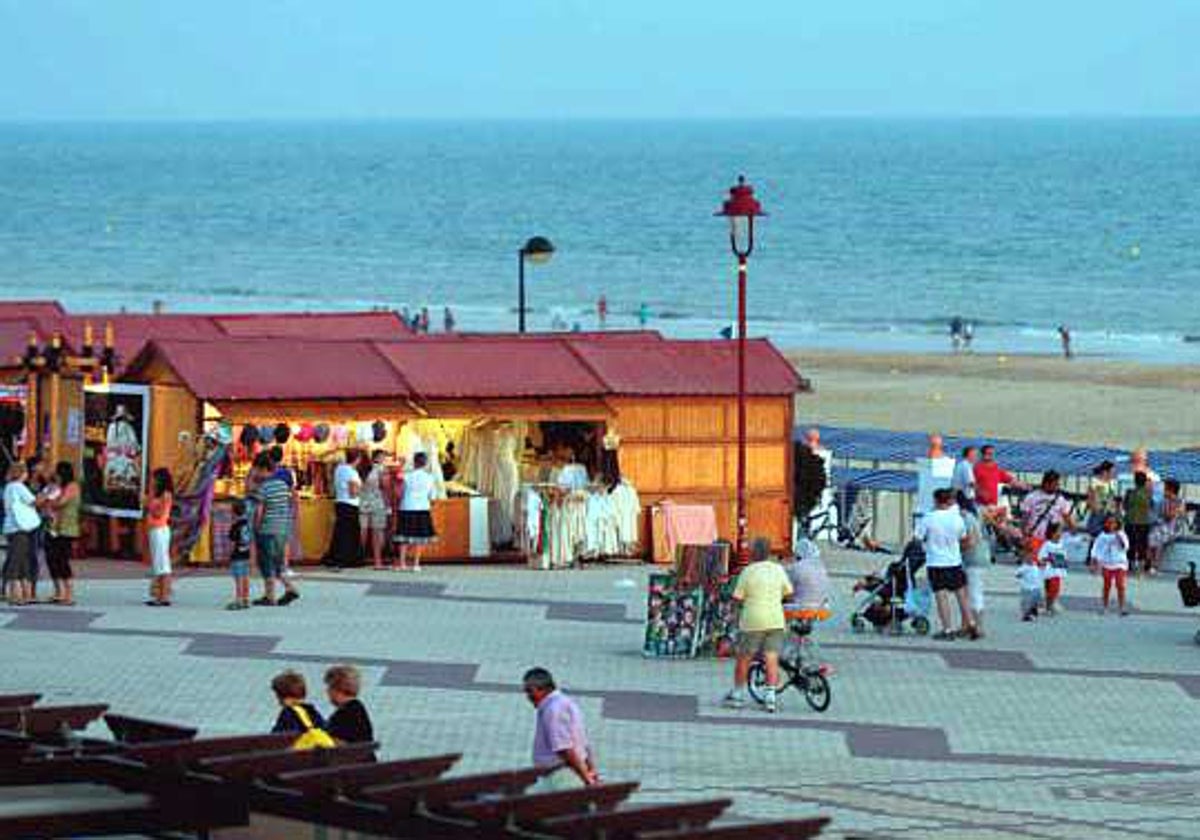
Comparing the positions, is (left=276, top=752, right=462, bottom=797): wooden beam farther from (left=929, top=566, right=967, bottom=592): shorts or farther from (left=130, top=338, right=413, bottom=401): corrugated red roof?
(left=130, top=338, right=413, bottom=401): corrugated red roof

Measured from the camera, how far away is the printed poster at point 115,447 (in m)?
29.6

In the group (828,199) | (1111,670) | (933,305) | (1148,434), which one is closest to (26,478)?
(1111,670)

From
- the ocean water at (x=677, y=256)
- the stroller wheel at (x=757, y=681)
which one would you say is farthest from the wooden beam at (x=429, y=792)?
the ocean water at (x=677, y=256)

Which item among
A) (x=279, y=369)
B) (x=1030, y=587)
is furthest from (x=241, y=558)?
(x=1030, y=587)

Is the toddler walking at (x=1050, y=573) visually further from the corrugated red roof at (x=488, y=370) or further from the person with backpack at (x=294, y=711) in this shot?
the person with backpack at (x=294, y=711)

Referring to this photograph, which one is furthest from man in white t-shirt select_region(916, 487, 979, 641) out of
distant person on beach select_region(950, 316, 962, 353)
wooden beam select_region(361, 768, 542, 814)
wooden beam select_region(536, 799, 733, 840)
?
distant person on beach select_region(950, 316, 962, 353)

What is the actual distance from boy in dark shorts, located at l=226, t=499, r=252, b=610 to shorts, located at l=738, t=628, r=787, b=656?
19.7ft

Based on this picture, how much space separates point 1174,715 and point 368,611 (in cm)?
764

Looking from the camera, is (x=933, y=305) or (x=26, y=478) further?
(x=933, y=305)

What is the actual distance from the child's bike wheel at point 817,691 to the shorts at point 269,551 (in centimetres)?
635

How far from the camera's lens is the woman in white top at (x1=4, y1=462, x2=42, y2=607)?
25.6 meters

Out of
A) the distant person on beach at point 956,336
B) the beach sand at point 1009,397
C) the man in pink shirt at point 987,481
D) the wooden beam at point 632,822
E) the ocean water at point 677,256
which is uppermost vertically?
the ocean water at point 677,256

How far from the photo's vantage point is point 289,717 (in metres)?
14.7

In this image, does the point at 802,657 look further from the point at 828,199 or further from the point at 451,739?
the point at 828,199
